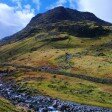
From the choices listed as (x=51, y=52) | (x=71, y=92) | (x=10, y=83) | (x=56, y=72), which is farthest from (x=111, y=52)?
(x=71, y=92)

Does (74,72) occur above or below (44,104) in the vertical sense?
above

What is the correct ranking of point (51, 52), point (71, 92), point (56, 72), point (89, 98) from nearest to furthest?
point (89, 98), point (71, 92), point (56, 72), point (51, 52)

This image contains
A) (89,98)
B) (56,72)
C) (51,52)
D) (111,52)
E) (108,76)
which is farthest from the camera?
(51,52)

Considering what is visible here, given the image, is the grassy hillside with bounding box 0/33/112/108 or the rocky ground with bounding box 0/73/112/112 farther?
the grassy hillside with bounding box 0/33/112/108

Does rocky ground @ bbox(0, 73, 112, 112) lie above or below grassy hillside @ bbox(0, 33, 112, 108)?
below

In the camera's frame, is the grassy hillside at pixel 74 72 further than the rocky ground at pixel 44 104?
Yes

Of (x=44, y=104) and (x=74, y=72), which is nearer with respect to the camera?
(x=44, y=104)

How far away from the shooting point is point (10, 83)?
126875mm

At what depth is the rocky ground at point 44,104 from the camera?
83938 millimetres

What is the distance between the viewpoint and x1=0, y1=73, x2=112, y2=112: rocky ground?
83.9 meters

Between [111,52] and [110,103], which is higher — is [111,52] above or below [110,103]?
above

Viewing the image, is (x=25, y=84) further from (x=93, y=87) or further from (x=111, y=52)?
(x=111, y=52)

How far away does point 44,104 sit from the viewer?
90.5 m

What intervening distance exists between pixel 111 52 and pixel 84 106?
96.7m
